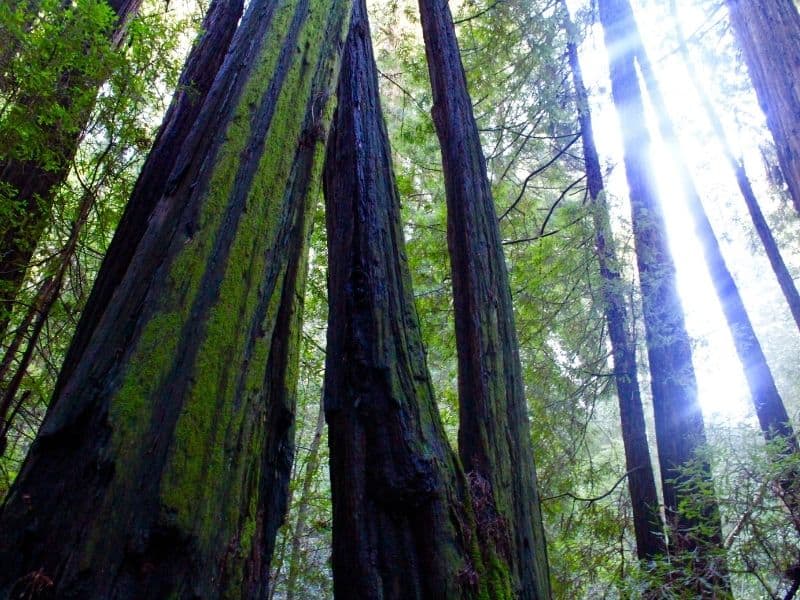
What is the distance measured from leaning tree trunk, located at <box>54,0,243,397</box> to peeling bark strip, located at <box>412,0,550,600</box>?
4.48ft

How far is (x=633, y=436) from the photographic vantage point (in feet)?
19.3

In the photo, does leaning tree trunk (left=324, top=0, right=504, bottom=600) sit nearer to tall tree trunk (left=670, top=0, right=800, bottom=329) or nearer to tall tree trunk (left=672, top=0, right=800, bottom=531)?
tall tree trunk (left=672, top=0, right=800, bottom=531)

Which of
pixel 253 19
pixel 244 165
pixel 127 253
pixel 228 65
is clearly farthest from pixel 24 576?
pixel 253 19

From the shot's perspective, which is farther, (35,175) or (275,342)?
(35,175)

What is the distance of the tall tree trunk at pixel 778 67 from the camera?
425cm

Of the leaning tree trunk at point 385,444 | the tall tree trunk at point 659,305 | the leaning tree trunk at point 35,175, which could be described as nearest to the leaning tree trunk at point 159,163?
the leaning tree trunk at point 35,175

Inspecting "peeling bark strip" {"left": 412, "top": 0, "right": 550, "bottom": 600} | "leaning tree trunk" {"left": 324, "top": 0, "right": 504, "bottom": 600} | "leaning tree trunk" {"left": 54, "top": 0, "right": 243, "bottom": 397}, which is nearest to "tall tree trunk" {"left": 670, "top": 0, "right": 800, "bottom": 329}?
"peeling bark strip" {"left": 412, "top": 0, "right": 550, "bottom": 600}

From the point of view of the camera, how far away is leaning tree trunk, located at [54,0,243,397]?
223cm

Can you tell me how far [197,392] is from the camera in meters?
1.46

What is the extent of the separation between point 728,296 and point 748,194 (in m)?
2.39

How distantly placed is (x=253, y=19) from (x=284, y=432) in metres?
1.88

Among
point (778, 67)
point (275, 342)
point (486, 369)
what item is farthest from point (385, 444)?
point (778, 67)

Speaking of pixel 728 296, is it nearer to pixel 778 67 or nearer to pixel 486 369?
pixel 778 67

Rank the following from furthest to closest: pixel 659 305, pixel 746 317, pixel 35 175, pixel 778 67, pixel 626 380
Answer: pixel 746 317, pixel 626 380, pixel 659 305, pixel 778 67, pixel 35 175
